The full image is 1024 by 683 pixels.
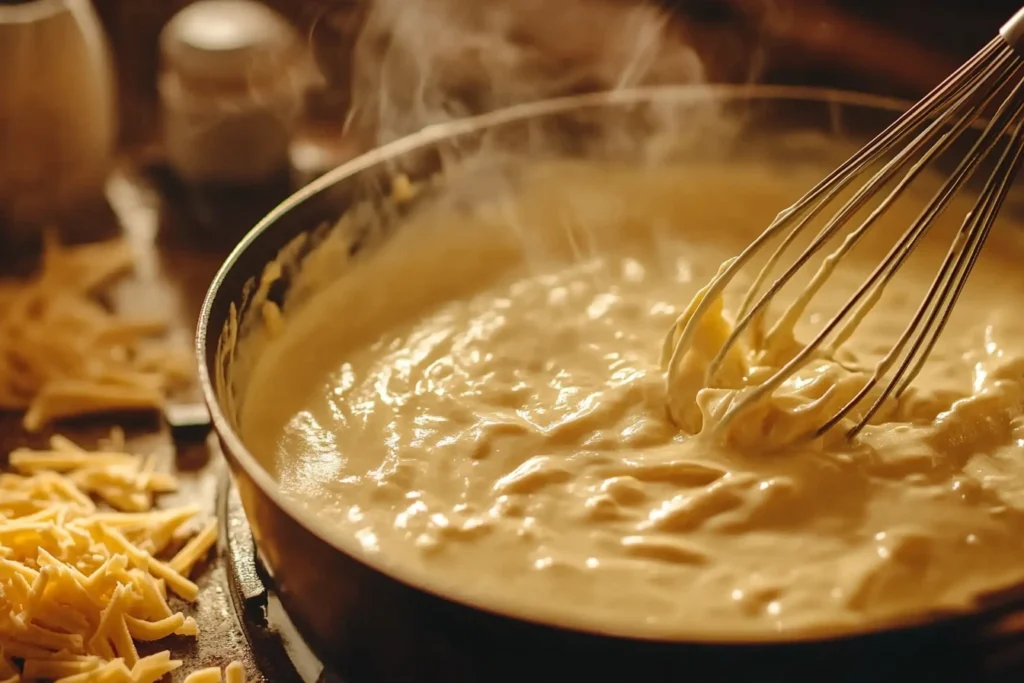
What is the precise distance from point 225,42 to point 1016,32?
1.30 m

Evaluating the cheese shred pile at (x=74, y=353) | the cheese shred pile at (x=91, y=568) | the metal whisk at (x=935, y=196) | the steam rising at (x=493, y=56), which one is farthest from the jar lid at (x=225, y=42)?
the metal whisk at (x=935, y=196)

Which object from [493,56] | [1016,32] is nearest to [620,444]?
[1016,32]

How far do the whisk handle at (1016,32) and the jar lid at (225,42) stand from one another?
1.23 m

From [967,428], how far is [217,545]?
2.70 feet

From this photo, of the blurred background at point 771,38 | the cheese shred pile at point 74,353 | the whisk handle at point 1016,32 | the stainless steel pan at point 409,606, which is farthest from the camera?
the blurred background at point 771,38

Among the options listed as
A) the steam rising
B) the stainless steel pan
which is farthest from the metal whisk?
the steam rising

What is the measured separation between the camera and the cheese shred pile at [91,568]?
3.12ft

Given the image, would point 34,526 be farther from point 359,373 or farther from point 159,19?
point 159,19

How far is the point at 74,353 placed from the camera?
1435mm

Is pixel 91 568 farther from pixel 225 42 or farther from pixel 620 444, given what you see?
pixel 225 42

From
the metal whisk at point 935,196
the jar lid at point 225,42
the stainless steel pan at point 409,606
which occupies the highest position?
the jar lid at point 225,42

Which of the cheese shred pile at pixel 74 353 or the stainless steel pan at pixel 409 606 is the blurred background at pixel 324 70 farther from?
the stainless steel pan at pixel 409 606

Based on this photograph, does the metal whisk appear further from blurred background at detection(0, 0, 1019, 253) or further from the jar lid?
the jar lid

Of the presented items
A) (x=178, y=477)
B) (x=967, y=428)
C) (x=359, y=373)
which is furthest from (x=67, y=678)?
(x=967, y=428)
